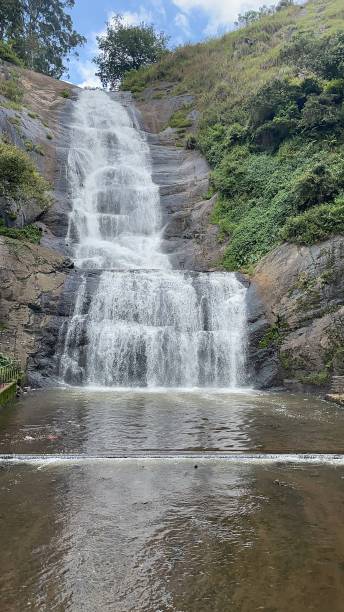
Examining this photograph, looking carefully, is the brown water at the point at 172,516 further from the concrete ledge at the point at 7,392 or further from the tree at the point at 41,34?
the tree at the point at 41,34

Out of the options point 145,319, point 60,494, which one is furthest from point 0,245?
point 60,494

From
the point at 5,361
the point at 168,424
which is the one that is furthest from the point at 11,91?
the point at 168,424

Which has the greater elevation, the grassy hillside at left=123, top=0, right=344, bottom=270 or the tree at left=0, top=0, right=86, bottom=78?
the tree at left=0, top=0, right=86, bottom=78

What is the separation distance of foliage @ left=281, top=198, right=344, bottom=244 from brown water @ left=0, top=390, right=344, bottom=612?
400 inches

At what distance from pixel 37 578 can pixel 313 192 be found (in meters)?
19.9

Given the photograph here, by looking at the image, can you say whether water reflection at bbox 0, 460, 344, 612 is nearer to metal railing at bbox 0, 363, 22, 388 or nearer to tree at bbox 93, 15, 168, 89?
metal railing at bbox 0, 363, 22, 388

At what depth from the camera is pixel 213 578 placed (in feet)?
14.2

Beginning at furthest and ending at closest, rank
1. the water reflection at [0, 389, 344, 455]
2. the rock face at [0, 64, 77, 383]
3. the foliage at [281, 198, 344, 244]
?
1. the foliage at [281, 198, 344, 244]
2. the rock face at [0, 64, 77, 383]
3. the water reflection at [0, 389, 344, 455]

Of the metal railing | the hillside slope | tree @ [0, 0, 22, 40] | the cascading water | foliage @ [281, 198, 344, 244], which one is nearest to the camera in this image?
the metal railing

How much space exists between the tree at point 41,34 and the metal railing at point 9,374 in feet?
146

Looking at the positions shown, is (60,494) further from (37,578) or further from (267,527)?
(267,527)

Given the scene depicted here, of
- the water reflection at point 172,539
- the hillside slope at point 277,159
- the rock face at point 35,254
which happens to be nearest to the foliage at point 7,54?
the rock face at point 35,254

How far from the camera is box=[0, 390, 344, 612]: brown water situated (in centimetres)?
411

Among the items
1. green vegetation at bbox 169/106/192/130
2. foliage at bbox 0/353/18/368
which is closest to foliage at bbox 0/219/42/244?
foliage at bbox 0/353/18/368
